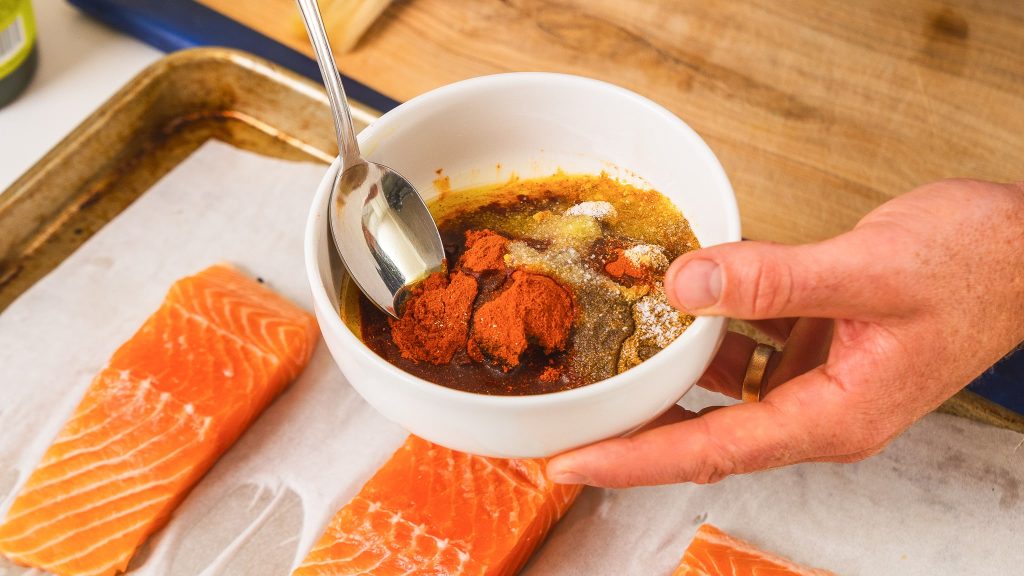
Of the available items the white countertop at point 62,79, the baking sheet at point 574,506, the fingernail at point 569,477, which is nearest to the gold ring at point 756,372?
the baking sheet at point 574,506

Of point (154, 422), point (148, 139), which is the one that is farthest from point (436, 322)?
point (148, 139)

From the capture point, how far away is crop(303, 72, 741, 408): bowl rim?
1.15 m

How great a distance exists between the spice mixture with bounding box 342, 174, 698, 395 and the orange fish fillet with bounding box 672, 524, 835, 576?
0.50 meters

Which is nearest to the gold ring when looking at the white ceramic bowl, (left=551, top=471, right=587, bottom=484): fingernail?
the white ceramic bowl

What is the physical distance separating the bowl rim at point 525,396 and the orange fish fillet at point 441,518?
466 mm

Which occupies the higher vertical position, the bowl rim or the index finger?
the bowl rim

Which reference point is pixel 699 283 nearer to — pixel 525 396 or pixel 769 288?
pixel 769 288

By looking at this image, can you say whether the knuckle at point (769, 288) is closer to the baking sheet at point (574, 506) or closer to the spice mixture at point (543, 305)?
the spice mixture at point (543, 305)

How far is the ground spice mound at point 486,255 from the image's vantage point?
137cm

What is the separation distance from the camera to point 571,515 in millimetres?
1744

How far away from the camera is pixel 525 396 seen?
117 cm

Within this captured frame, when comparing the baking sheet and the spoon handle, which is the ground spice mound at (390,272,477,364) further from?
the baking sheet

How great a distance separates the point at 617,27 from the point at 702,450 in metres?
1.49

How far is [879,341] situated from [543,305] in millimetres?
533
